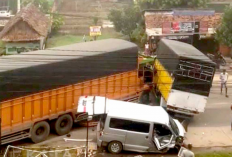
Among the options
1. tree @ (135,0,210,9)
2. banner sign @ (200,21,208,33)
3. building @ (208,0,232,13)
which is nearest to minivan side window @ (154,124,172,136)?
banner sign @ (200,21,208,33)

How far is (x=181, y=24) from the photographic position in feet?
87.2

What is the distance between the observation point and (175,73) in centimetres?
1545

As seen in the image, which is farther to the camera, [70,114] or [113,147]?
[70,114]

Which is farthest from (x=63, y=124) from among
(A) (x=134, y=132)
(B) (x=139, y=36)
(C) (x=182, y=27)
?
(B) (x=139, y=36)

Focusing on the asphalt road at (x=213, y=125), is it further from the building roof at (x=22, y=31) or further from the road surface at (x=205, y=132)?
the building roof at (x=22, y=31)

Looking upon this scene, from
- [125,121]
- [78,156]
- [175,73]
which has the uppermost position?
[175,73]

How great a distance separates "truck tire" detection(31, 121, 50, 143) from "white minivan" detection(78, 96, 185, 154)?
69.3 inches

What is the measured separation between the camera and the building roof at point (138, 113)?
13.6 m

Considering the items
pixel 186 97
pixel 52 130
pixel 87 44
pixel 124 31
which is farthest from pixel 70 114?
pixel 124 31

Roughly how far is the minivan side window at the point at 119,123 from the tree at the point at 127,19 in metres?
16.7

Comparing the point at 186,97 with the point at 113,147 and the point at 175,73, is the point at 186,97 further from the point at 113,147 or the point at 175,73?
the point at 113,147

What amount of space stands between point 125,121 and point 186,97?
10.6 ft

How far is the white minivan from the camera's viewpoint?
13.5 meters

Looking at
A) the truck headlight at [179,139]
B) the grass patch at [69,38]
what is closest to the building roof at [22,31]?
the grass patch at [69,38]
